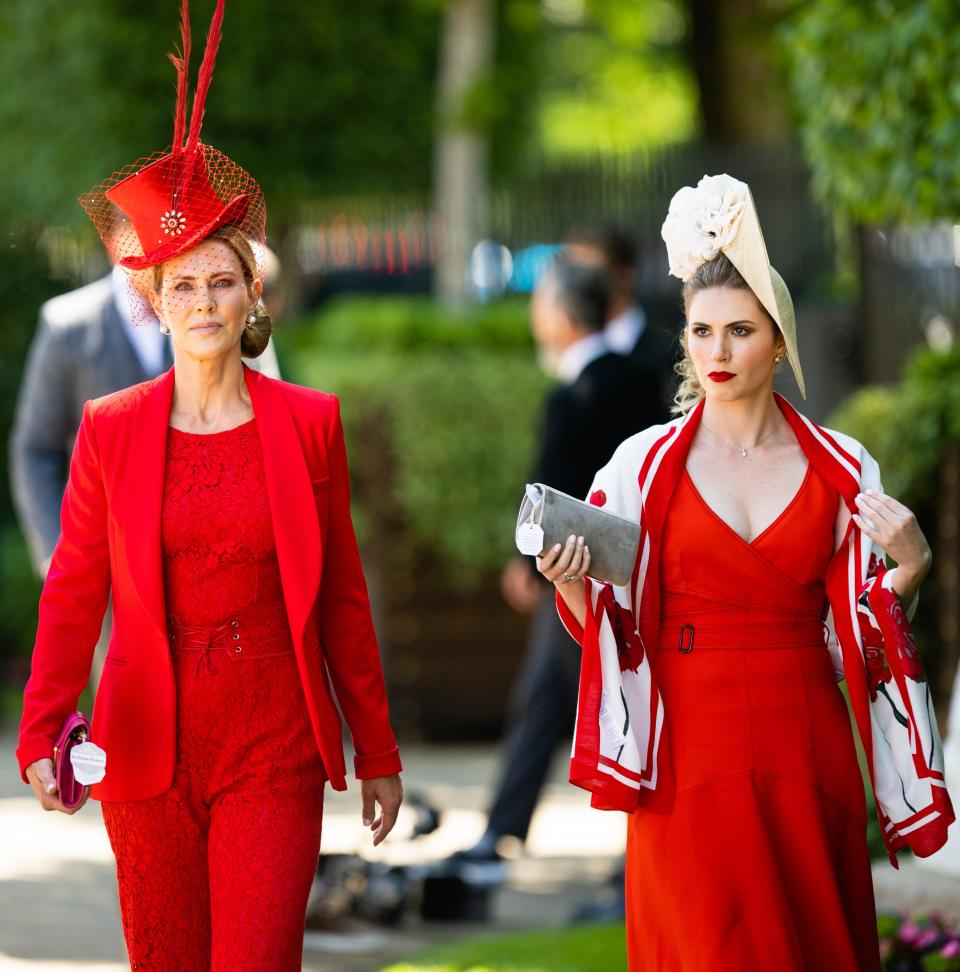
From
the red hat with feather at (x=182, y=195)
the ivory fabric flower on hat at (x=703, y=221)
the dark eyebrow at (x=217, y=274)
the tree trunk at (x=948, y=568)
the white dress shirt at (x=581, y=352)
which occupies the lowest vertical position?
the tree trunk at (x=948, y=568)

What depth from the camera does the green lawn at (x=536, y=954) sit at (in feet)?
18.8

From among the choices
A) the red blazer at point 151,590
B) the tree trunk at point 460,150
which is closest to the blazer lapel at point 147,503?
the red blazer at point 151,590

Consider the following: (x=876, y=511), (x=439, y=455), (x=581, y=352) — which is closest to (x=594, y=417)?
(x=581, y=352)

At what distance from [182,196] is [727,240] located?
1.10 metres

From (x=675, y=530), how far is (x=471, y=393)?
252 inches

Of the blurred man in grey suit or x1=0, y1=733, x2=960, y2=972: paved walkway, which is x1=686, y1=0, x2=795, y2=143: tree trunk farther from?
the blurred man in grey suit

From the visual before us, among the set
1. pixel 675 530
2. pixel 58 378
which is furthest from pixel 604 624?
pixel 58 378

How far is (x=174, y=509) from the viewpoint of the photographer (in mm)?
3695

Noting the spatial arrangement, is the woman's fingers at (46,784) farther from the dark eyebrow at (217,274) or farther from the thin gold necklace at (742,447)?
the thin gold necklace at (742,447)

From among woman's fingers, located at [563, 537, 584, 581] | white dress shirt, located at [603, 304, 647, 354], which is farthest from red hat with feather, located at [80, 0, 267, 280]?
white dress shirt, located at [603, 304, 647, 354]

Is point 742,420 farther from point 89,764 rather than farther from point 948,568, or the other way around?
point 948,568

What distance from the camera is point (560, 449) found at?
660cm

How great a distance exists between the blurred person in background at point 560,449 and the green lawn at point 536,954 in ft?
2.55

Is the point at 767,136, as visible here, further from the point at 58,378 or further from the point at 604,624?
the point at 604,624
